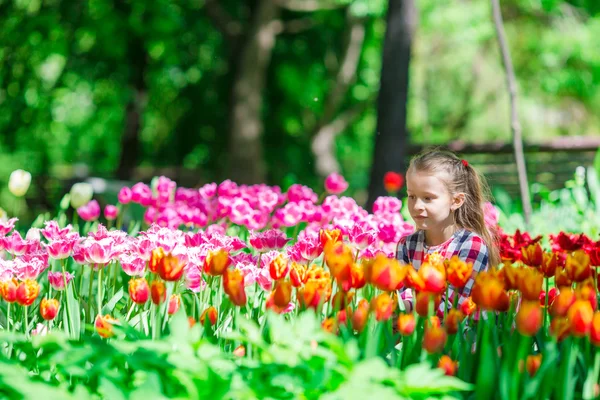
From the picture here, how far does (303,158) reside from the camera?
1270cm

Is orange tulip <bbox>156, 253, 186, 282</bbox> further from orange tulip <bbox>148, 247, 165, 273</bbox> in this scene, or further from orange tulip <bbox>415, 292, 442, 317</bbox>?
orange tulip <bbox>415, 292, 442, 317</bbox>

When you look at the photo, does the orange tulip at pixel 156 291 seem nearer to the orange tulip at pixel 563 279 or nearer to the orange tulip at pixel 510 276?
the orange tulip at pixel 510 276

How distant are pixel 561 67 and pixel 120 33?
6.53 m

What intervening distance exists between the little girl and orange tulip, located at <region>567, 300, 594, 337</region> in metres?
0.97

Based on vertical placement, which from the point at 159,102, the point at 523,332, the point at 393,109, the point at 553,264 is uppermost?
the point at 159,102

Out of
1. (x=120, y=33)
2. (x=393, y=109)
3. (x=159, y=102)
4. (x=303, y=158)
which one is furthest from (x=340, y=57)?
(x=393, y=109)

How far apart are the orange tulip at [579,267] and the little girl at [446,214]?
62 centimetres

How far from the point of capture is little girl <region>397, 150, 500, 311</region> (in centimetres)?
279

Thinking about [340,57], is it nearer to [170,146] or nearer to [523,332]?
[170,146]

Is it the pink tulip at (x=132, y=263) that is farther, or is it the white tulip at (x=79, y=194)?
the white tulip at (x=79, y=194)

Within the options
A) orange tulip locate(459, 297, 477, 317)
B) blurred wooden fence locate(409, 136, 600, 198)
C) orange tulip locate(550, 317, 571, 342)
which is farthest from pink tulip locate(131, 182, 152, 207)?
blurred wooden fence locate(409, 136, 600, 198)

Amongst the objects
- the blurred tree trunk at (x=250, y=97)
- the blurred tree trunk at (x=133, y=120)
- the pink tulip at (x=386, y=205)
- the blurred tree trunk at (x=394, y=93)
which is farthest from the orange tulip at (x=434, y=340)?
the blurred tree trunk at (x=133, y=120)

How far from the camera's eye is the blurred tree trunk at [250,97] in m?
9.41

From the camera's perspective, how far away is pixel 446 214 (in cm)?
286
